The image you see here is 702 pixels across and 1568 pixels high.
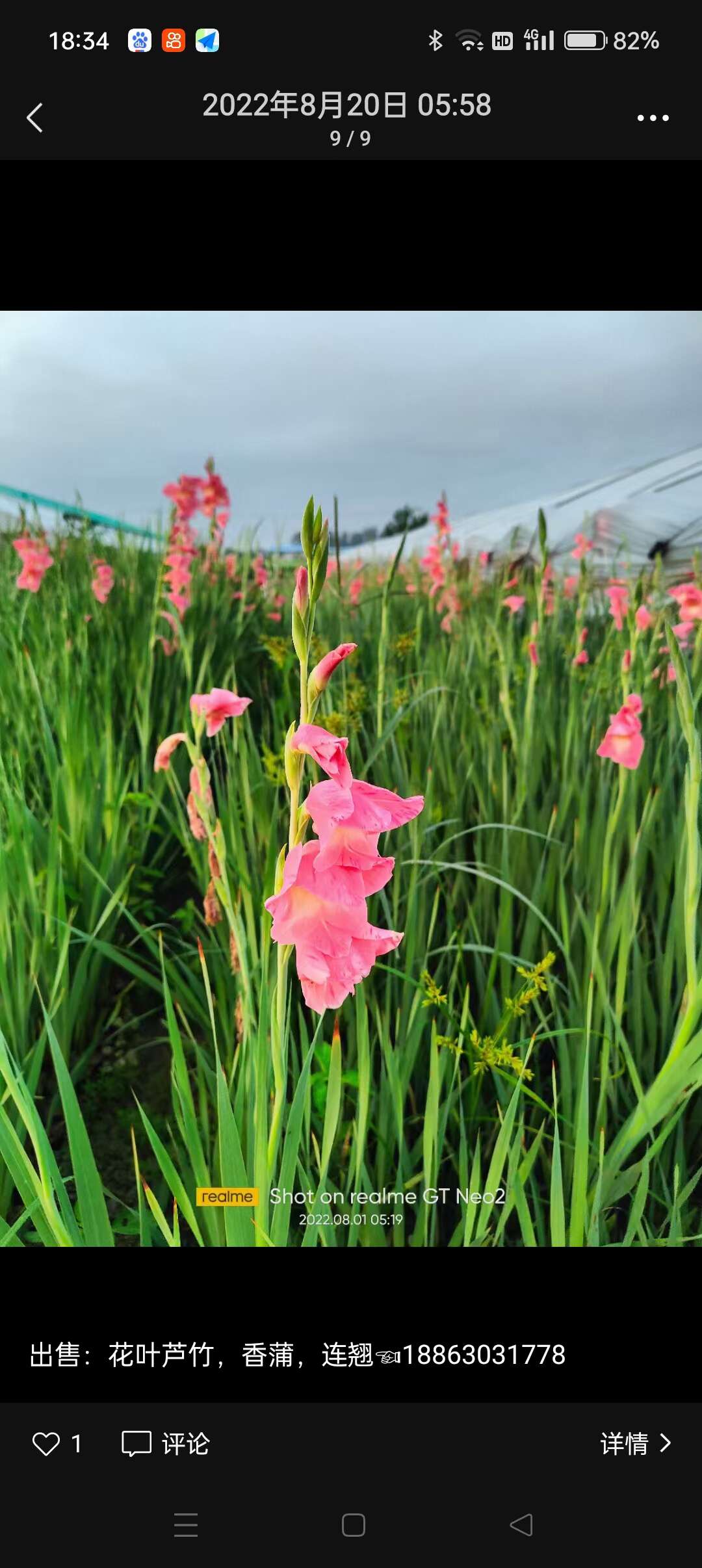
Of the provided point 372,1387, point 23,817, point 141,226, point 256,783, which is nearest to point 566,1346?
point 372,1387

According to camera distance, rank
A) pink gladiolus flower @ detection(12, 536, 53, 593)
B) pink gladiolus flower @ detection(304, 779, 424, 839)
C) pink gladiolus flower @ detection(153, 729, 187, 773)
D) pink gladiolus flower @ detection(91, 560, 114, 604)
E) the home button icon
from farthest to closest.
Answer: pink gladiolus flower @ detection(91, 560, 114, 604) < pink gladiolus flower @ detection(12, 536, 53, 593) < pink gladiolus flower @ detection(153, 729, 187, 773) < the home button icon < pink gladiolus flower @ detection(304, 779, 424, 839)

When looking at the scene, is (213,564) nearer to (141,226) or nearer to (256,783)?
(256,783)

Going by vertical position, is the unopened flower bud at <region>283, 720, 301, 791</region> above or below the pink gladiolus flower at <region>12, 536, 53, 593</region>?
below

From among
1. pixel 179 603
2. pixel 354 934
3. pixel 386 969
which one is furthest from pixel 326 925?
pixel 179 603

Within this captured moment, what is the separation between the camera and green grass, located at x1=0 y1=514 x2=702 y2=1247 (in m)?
0.87

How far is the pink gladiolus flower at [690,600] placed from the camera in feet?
5.47

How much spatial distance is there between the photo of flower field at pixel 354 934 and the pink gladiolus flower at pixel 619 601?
82mm
